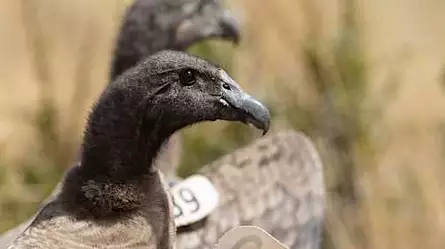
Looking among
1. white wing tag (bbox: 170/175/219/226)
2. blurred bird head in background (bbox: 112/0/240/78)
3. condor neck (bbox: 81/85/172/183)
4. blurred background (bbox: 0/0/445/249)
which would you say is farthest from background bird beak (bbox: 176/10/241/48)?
condor neck (bbox: 81/85/172/183)

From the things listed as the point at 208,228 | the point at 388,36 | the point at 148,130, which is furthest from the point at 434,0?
the point at 148,130

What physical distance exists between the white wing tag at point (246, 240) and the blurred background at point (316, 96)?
2.58 feet

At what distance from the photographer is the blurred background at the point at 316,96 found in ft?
5.67

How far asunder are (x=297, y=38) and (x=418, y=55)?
319 mm

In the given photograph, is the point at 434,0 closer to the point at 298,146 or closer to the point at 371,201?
the point at 371,201

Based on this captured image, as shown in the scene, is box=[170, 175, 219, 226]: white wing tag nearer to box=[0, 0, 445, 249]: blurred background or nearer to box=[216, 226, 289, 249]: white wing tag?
box=[216, 226, 289, 249]: white wing tag

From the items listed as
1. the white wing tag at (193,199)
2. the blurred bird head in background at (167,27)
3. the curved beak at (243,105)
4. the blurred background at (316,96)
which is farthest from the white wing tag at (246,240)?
the blurred background at (316,96)

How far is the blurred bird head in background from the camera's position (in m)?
1.45

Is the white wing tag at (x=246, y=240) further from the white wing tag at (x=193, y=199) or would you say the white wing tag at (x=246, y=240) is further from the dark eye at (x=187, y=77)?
the white wing tag at (x=193, y=199)

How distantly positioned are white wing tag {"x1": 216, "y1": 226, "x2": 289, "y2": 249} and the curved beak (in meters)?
0.10

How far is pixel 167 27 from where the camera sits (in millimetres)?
1492

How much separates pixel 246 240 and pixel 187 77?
15cm

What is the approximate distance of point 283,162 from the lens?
1398mm

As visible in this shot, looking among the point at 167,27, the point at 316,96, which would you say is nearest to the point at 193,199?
the point at 167,27
